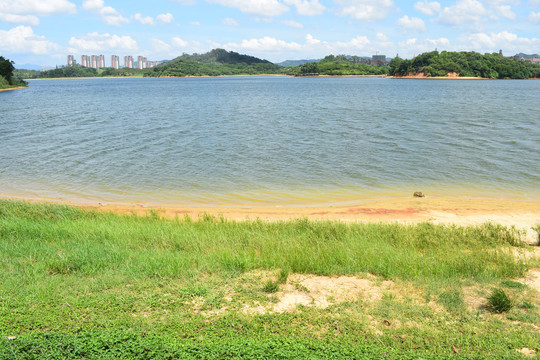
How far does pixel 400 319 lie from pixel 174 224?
668cm

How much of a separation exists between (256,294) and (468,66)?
177783 millimetres

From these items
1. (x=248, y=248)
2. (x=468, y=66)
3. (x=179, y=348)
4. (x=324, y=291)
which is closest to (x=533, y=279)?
(x=324, y=291)

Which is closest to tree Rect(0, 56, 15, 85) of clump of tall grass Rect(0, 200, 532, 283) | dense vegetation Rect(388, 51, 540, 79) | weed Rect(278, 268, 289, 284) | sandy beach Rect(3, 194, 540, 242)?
sandy beach Rect(3, 194, 540, 242)

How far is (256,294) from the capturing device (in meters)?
5.91

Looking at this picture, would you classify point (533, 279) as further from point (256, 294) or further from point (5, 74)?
point (5, 74)

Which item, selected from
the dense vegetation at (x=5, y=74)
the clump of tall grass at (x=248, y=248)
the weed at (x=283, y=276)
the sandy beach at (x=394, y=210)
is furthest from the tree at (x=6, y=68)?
the weed at (x=283, y=276)

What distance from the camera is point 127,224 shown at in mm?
10094

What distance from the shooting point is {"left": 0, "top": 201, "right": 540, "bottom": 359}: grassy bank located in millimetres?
4574

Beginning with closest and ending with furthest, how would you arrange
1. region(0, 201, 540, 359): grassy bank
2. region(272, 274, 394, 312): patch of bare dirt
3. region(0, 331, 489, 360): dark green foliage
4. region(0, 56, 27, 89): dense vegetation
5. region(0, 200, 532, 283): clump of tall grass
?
region(0, 331, 489, 360): dark green foliage < region(0, 201, 540, 359): grassy bank < region(272, 274, 394, 312): patch of bare dirt < region(0, 200, 532, 283): clump of tall grass < region(0, 56, 27, 89): dense vegetation

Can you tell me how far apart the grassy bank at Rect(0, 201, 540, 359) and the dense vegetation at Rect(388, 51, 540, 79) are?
16973 centimetres

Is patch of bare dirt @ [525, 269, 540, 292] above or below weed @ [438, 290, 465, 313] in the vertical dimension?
below

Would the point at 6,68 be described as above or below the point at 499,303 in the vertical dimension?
above

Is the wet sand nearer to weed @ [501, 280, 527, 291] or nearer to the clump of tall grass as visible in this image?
the clump of tall grass

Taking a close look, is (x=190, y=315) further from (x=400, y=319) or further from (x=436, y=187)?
(x=436, y=187)
